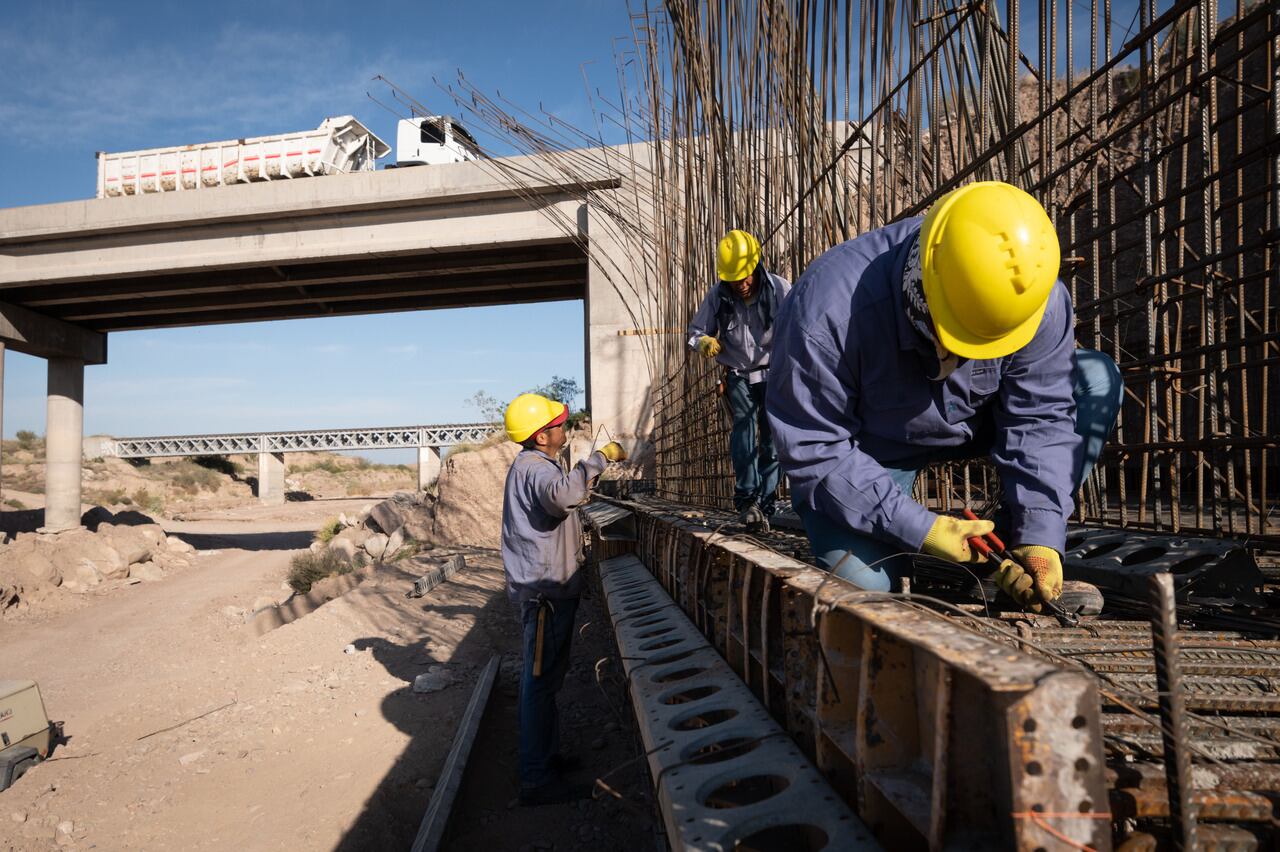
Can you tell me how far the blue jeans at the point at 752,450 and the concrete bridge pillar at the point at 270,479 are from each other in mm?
40185

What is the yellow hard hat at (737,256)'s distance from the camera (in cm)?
390

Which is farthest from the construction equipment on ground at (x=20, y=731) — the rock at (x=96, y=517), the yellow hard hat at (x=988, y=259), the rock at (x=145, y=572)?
the rock at (x=96, y=517)

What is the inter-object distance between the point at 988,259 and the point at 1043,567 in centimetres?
85

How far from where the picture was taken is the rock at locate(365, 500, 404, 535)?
1504cm

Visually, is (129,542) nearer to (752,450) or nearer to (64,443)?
(64,443)

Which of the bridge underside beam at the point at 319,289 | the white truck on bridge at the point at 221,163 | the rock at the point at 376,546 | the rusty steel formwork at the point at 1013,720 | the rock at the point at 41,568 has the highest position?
the white truck on bridge at the point at 221,163

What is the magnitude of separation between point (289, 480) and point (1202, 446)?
176 ft

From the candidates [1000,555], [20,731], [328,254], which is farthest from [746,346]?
[328,254]

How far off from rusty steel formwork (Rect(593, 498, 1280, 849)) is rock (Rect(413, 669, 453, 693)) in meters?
4.31

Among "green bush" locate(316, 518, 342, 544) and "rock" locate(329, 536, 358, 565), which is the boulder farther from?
"rock" locate(329, 536, 358, 565)

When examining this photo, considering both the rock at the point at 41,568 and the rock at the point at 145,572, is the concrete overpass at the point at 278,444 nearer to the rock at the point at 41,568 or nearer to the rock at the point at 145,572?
the rock at the point at 145,572

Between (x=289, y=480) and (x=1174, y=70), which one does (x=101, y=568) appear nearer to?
(x=1174, y=70)

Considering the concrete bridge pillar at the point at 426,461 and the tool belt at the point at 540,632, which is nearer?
the tool belt at the point at 540,632

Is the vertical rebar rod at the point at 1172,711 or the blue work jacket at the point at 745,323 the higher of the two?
the blue work jacket at the point at 745,323
